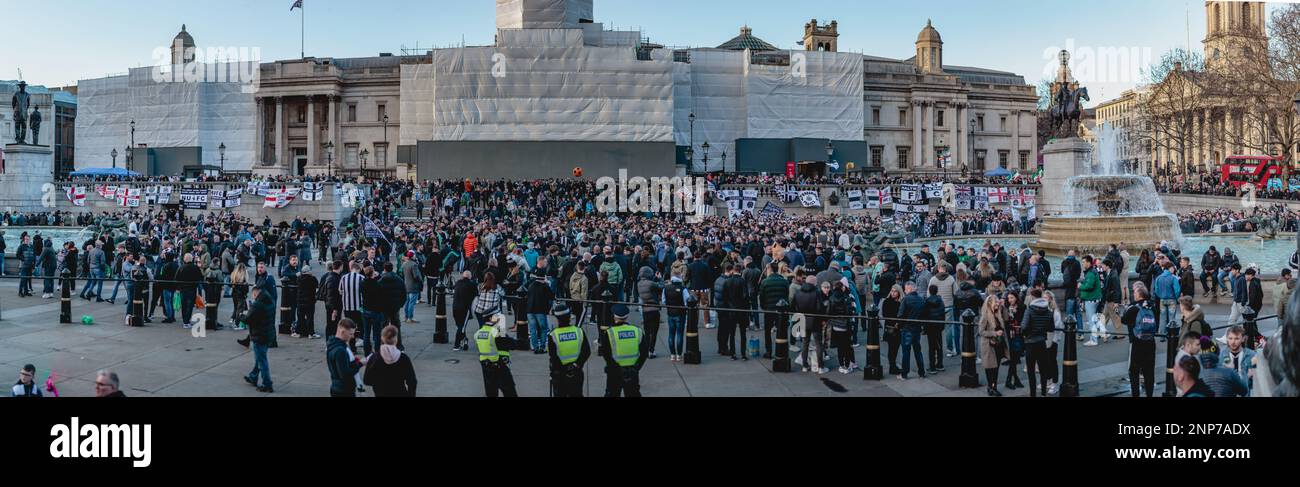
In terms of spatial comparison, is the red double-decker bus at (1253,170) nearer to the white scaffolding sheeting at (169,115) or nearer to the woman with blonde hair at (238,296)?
the woman with blonde hair at (238,296)

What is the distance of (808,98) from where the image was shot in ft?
223

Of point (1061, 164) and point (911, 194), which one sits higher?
point (1061, 164)

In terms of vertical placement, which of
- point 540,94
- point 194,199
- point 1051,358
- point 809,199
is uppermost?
point 540,94

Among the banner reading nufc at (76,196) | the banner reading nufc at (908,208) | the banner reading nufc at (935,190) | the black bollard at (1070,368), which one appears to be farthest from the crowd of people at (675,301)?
the banner reading nufc at (76,196)

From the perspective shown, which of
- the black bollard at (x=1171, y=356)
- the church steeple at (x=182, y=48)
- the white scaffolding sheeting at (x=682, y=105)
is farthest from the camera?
the church steeple at (x=182, y=48)

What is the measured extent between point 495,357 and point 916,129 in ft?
247

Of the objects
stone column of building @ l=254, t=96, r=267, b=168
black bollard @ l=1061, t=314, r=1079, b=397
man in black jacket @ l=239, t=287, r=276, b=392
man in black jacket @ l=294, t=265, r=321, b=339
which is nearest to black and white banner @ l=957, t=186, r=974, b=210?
black bollard @ l=1061, t=314, r=1079, b=397

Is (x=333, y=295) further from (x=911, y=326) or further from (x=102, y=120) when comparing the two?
(x=102, y=120)

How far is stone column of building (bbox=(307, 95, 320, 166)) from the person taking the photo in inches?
2852

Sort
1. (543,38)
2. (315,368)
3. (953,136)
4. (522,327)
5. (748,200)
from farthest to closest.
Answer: (953,136) < (543,38) < (748,200) < (522,327) < (315,368)

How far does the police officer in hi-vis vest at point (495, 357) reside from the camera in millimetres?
8984

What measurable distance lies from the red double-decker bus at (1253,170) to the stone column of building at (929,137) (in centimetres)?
2550

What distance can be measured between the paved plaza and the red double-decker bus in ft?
167

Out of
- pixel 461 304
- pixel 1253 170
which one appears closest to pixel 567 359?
pixel 461 304
